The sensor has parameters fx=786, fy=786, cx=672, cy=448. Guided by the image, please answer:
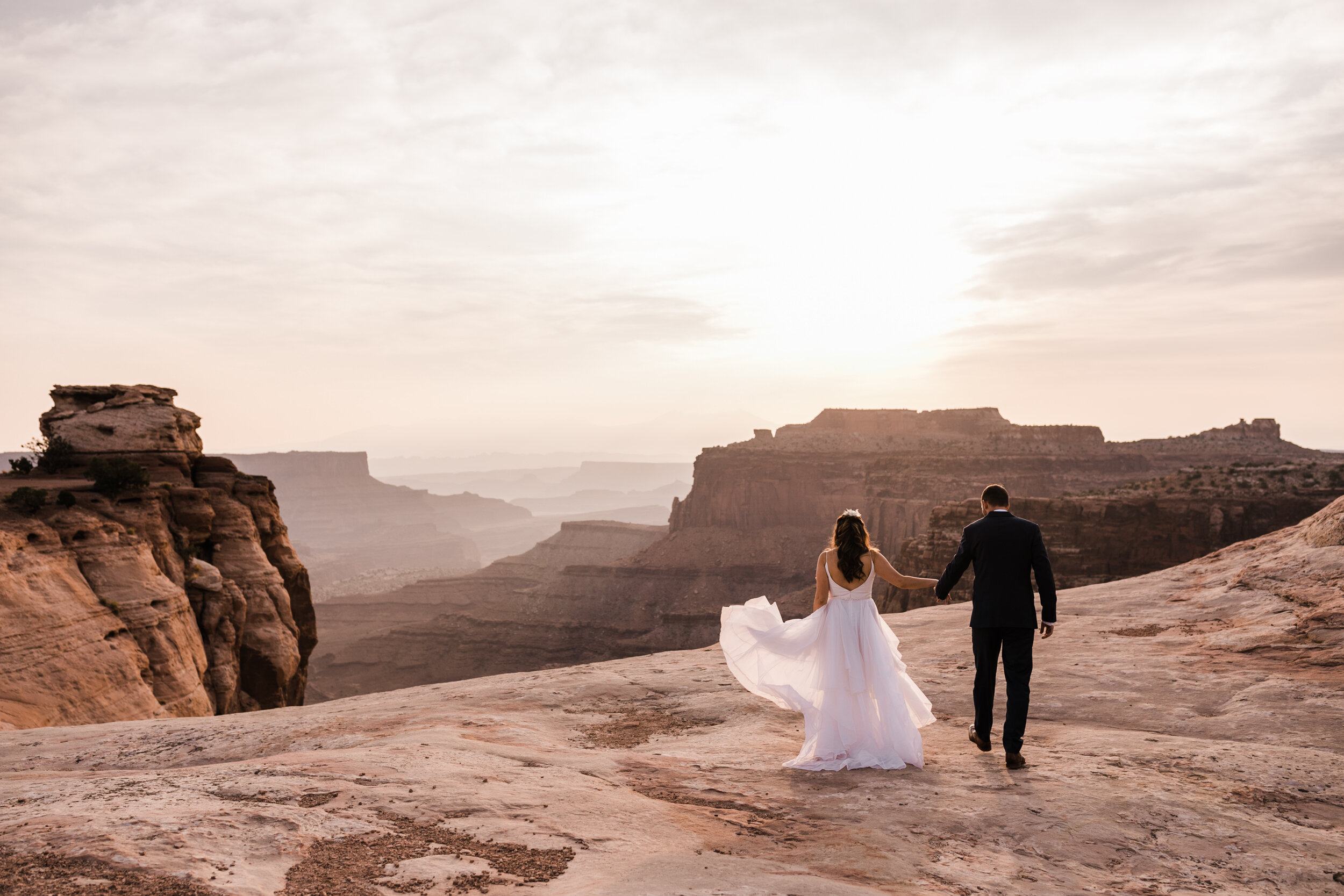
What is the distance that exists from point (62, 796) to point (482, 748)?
8.91 ft

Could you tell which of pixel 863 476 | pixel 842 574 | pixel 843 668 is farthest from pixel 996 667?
pixel 863 476

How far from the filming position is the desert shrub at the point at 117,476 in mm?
18359

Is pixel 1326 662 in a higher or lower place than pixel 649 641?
higher

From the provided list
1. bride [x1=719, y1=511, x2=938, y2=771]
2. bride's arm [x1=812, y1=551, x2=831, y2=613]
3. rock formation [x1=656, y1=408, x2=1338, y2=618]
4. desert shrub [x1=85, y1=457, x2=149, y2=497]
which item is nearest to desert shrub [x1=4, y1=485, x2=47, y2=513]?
desert shrub [x1=85, y1=457, x2=149, y2=497]

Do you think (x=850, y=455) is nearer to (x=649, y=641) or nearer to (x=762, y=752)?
(x=649, y=641)

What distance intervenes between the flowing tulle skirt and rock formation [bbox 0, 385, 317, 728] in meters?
12.3

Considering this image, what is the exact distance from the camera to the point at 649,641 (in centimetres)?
6216

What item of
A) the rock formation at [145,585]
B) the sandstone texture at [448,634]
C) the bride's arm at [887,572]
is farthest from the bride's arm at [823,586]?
the sandstone texture at [448,634]

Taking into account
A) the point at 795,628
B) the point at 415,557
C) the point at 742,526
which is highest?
the point at 795,628

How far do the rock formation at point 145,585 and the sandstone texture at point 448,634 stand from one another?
1434 inches

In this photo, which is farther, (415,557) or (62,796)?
(415,557)

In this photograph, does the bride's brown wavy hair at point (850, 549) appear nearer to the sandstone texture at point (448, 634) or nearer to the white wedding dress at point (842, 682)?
the white wedding dress at point (842, 682)

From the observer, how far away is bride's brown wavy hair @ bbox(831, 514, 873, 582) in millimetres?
6445

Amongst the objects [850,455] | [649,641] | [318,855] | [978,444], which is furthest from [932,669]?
[850,455]
